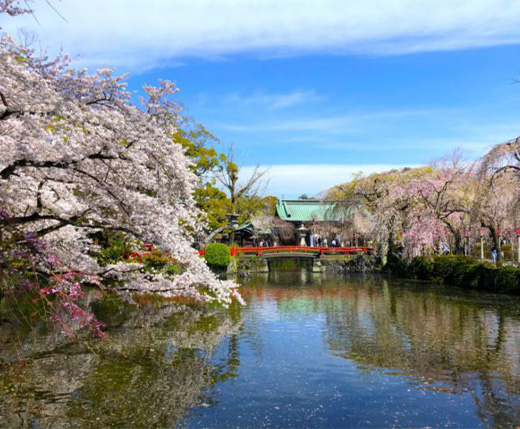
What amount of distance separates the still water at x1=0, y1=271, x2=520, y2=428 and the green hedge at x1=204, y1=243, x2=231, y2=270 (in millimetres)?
17183

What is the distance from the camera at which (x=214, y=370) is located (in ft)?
37.1

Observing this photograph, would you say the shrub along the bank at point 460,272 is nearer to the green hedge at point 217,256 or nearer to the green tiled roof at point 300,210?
the green hedge at point 217,256

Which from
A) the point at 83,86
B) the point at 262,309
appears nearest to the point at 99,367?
the point at 83,86

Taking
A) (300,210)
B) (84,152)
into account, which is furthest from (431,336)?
(300,210)

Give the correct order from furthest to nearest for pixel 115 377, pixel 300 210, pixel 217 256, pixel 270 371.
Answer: pixel 300 210 → pixel 217 256 → pixel 270 371 → pixel 115 377

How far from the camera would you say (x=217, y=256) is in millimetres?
36594

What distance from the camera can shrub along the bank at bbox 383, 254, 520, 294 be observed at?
23969 millimetres

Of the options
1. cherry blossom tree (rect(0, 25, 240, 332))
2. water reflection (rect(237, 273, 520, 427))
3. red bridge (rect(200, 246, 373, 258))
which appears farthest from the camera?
red bridge (rect(200, 246, 373, 258))

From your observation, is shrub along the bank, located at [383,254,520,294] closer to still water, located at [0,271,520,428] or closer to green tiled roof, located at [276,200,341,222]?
still water, located at [0,271,520,428]

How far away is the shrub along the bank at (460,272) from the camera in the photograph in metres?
24.0

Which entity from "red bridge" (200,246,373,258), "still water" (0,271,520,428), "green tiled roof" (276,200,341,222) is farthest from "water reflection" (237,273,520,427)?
"green tiled roof" (276,200,341,222)

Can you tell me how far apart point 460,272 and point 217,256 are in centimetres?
1688

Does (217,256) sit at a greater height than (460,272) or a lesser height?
greater

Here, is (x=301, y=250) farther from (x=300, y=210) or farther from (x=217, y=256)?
(x=300, y=210)
